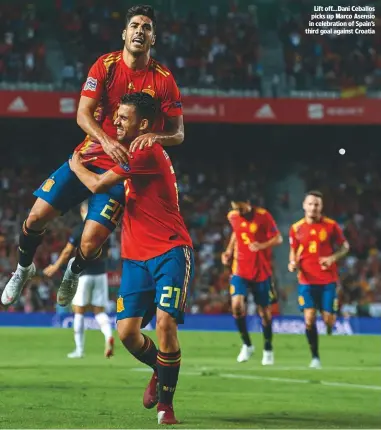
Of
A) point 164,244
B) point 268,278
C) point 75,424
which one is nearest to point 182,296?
point 164,244

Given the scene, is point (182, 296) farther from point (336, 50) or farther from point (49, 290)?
point (336, 50)

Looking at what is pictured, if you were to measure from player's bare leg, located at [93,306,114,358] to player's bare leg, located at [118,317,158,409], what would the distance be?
646cm

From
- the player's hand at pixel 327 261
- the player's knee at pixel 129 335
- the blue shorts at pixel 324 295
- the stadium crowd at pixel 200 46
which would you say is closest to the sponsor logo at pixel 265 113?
the stadium crowd at pixel 200 46

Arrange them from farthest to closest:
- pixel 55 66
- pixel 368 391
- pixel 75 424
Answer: pixel 55 66, pixel 368 391, pixel 75 424

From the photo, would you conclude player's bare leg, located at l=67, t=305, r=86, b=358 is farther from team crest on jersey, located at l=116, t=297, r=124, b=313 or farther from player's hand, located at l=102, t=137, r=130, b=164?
player's hand, located at l=102, t=137, r=130, b=164

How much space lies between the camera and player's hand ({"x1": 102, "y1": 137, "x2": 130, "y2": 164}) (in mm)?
8656

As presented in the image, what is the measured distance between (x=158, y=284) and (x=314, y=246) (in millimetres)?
8648

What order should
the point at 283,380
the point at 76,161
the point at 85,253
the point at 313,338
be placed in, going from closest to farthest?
the point at 76,161 < the point at 85,253 < the point at 283,380 < the point at 313,338

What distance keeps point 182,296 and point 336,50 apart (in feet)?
82.7

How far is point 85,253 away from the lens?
31.7ft

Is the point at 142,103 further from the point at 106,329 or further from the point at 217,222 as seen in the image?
the point at 217,222

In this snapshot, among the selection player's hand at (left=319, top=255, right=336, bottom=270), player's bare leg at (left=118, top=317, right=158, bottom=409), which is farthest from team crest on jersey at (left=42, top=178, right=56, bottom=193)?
player's hand at (left=319, top=255, right=336, bottom=270)

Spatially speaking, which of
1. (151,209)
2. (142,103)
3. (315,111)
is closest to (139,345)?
(151,209)

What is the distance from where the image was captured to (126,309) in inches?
351
